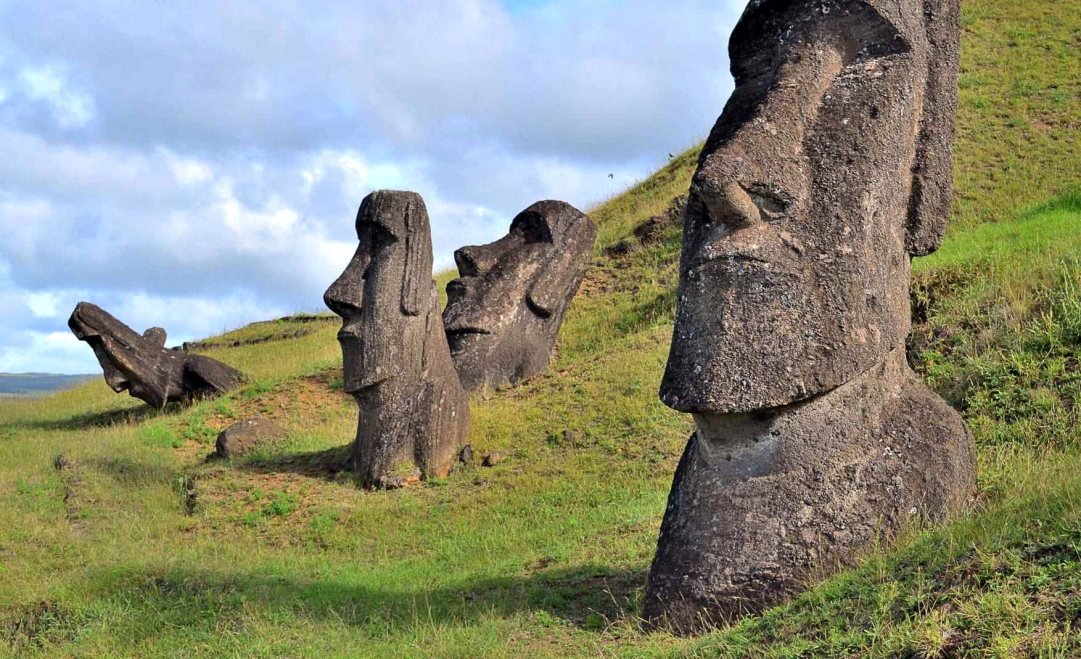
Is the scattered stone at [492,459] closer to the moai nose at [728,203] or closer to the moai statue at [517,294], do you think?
the moai statue at [517,294]

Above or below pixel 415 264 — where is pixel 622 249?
above

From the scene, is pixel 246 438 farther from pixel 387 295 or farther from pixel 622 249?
pixel 622 249

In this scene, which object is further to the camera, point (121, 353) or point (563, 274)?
point (121, 353)

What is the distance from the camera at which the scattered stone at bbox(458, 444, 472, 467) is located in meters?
13.4

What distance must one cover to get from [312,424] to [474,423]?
10.9 ft

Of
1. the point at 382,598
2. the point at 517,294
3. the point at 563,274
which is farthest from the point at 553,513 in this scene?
the point at 563,274

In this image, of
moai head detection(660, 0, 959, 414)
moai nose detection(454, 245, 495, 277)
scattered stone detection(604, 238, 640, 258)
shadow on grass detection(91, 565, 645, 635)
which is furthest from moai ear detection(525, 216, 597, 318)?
moai head detection(660, 0, 959, 414)

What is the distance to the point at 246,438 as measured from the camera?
15.5 metres

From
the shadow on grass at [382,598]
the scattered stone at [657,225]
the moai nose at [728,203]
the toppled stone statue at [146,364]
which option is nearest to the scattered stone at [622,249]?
the scattered stone at [657,225]

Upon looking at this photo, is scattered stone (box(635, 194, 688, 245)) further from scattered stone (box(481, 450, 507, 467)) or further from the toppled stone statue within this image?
scattered stone (box(481, 450, 507, 467))

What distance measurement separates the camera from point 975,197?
1875 cm

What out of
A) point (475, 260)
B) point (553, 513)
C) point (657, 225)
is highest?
point (657, 225)

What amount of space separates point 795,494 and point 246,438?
1070 cm

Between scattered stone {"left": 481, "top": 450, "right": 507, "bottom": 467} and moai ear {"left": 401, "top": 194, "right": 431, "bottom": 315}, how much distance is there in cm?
186
